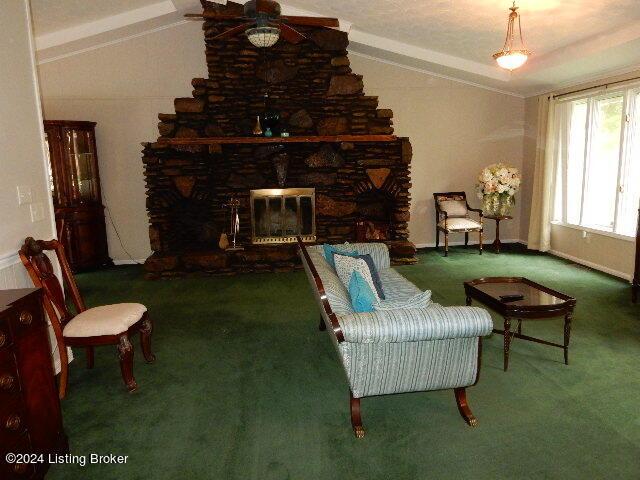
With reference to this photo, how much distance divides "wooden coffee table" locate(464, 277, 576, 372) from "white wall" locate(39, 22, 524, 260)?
12.2 feet

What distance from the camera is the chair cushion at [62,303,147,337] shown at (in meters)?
2.84

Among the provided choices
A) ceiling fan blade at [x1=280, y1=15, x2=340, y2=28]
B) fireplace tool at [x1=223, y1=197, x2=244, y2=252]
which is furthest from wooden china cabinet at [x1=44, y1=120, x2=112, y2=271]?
ceiling fan blade at [x1=280, y1=15, x2=340, y2=28]

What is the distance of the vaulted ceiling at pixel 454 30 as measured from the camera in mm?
4254

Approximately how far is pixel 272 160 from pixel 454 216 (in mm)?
2992

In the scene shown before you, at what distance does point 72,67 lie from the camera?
6.31 metres

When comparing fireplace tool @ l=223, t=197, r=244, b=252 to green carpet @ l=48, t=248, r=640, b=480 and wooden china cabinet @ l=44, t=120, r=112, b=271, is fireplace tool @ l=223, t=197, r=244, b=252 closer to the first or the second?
wooden china cabinet @ l=44, t=120, r=112, b=271

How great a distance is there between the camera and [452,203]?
709 centimetres

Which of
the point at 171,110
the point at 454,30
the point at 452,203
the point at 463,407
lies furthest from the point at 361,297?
the point at 171,110

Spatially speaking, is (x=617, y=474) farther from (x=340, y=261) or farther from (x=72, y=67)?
(x=72, y=67)

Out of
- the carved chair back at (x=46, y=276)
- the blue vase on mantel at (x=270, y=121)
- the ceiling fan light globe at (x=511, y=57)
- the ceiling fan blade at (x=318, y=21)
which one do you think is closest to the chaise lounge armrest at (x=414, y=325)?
the carved chair back at (x=46, y=276)

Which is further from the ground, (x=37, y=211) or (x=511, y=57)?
(x=511, y=57)

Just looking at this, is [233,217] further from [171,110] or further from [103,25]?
[103,25]

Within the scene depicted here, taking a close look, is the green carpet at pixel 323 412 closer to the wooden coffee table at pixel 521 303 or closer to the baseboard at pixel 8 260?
the wooden coffee table at pixel 521 303

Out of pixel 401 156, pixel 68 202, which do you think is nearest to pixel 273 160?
pixel 401 156
